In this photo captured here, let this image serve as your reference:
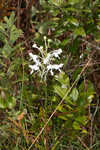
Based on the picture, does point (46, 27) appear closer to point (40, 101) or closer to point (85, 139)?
point (40, 101)

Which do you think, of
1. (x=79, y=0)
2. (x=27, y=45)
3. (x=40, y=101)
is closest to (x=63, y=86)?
(x=40, y=101)

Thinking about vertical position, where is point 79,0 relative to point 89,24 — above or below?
above

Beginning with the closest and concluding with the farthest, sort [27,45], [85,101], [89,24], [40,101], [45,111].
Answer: [85,101], [45,111], [40,101], [89,24], [27,45]

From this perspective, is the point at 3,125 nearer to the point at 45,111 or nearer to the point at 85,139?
the point at 45,111

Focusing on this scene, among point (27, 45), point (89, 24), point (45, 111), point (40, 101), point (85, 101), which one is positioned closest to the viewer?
point (85, 101)

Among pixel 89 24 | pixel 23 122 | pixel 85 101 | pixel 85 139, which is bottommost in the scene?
pixel 85 139

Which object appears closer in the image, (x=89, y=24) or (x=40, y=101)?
(x=40, y=101)

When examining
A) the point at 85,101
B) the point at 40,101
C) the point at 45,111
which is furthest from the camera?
the point at 40,101

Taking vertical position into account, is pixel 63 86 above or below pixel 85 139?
above

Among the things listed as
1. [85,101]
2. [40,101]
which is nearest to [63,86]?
[85,101]
